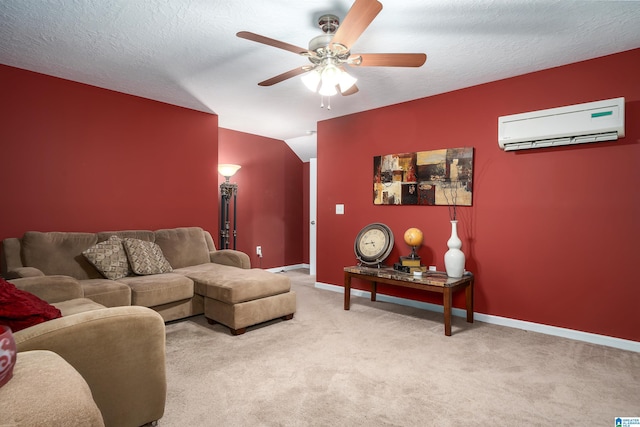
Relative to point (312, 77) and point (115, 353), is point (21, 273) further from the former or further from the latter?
point (312, 77)

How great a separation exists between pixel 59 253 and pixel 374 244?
10.3 ft

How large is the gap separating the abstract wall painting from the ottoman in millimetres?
1735

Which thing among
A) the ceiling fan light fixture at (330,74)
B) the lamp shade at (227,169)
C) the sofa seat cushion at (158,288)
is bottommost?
the sofa seat cushion at (158,288)

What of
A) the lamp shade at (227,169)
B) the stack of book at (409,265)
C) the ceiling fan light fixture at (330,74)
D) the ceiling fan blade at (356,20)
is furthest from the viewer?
Result: the lamp shade at (227,169)

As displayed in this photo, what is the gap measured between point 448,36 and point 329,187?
2676mm

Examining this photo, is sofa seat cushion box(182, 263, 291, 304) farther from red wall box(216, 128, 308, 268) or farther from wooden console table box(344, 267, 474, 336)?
red wall box(216, 128, 308, 268)

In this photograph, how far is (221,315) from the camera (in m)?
3.17

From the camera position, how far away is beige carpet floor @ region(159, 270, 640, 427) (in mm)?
1887

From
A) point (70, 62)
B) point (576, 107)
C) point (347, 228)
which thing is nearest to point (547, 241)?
point (576, 107)

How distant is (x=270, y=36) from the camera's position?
263 centimetres

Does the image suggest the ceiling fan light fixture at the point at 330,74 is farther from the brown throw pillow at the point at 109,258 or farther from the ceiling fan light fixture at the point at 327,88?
the brown throw pillow at the point at 109,258

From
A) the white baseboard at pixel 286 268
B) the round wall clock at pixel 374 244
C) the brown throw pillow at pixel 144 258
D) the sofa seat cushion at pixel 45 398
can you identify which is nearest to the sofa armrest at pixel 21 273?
the brown throw pillow at pixel 144 258

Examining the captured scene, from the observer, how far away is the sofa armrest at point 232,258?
397cm

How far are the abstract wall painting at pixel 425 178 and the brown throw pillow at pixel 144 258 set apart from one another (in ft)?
8.46
